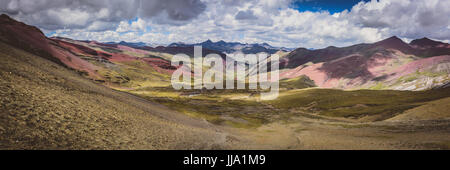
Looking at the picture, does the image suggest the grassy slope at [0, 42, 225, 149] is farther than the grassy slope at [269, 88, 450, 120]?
No

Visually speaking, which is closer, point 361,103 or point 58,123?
point 58,123

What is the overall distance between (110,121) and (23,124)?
957 centimetres

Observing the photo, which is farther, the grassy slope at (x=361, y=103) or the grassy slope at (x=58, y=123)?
the grassy slope at (x=361, y=103)

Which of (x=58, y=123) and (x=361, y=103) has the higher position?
(x=58, y=123)

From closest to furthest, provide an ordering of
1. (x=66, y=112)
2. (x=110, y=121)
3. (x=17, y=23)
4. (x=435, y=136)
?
1. (x=66, y=112)
2. (x=110, y=121)
3. (x=435, y=136)
4. (x=17, y=23)

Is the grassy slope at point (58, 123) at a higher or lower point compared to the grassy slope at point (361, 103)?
higher

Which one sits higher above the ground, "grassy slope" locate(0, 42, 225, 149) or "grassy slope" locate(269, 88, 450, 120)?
"grassy slope" locate(0, 42, 225, 149)
